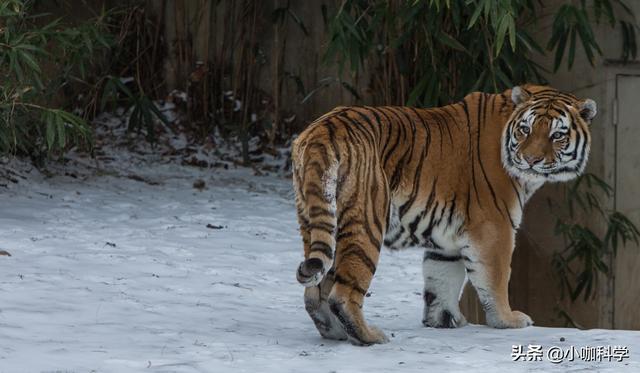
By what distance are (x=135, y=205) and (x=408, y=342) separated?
353cm

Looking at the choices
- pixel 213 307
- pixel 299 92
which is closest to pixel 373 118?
pixel 213 307

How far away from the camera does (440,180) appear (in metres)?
4.88

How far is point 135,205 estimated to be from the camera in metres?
7.73

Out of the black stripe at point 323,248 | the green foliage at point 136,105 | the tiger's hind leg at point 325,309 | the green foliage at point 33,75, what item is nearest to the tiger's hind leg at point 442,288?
the tiger's hind leg at point 325,309

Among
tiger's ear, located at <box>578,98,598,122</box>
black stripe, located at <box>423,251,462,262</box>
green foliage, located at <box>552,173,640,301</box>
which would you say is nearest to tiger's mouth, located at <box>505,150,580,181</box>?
tiger's ear, located at <box>578,98,598,122</box>

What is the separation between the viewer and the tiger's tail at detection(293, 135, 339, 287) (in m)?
4.12

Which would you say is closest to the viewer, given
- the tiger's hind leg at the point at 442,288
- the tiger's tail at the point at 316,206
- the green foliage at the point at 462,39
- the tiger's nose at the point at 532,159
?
the tiger's tail at the point at 316,206

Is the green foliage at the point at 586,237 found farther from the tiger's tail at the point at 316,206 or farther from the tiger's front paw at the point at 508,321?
the tiger's tail at the point at 316,206

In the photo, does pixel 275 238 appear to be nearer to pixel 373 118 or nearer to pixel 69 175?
pixel 69 175

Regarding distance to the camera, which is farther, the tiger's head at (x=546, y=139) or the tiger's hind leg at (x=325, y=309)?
the tiger's head at (x=546, y=139)

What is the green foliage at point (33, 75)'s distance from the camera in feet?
21.4

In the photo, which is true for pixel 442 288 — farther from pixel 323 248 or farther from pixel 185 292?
pixel 185 292

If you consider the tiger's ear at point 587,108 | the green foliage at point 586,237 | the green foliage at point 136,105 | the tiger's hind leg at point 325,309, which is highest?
the tiger's ear at point 587,108

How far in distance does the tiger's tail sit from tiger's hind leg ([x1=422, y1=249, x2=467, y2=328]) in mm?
851
